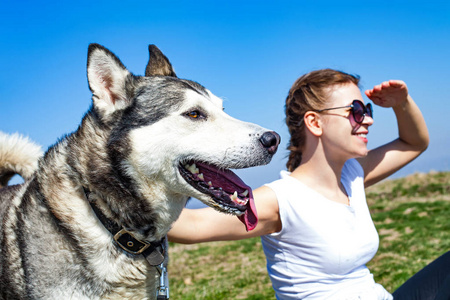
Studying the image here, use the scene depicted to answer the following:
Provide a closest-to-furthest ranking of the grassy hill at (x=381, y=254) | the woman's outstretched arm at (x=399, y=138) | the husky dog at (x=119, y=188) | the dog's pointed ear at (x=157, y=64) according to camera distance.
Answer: the husky dog at (x=119, y=188) < the dog's pointed ear at (x=157, y=64) < the woman's outstretched arm at (x=399, y=138) < the grassy hill at (x=381, y=254)

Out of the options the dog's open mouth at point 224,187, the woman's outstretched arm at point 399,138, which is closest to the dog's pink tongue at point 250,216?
the dog's open mouth at point 224,187

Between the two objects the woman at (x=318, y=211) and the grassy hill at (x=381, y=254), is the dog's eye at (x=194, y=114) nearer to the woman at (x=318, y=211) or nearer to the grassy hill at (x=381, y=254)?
the woman at (x=318, y=211)

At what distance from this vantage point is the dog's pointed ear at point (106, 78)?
2445 mm

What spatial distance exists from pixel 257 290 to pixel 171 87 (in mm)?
4081

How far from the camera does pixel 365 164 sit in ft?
13.0

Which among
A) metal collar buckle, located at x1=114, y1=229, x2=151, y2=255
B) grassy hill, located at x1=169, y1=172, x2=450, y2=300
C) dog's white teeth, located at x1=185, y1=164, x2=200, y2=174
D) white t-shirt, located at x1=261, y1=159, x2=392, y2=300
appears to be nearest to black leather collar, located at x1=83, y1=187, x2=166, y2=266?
metal collar buckle, located at x1=114, y1=229, x2=151, y2=255

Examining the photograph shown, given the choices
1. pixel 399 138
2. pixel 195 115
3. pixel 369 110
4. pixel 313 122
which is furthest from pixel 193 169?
pixel 399 138

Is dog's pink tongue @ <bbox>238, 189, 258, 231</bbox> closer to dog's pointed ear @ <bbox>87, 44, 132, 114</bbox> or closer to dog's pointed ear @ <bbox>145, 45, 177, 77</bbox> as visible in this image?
dog's pointed ear @ <bbox>87, 44, 132, 114</bbox>

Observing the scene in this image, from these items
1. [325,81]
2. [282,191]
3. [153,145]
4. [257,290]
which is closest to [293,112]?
[325,81]

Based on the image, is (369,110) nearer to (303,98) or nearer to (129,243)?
(303,98)

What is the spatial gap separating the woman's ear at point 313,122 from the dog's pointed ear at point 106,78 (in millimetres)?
1529

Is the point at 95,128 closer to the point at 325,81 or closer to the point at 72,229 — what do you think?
the point at 72,229

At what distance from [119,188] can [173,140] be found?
42 centimetres

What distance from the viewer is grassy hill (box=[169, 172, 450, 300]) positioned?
5.84 metres
